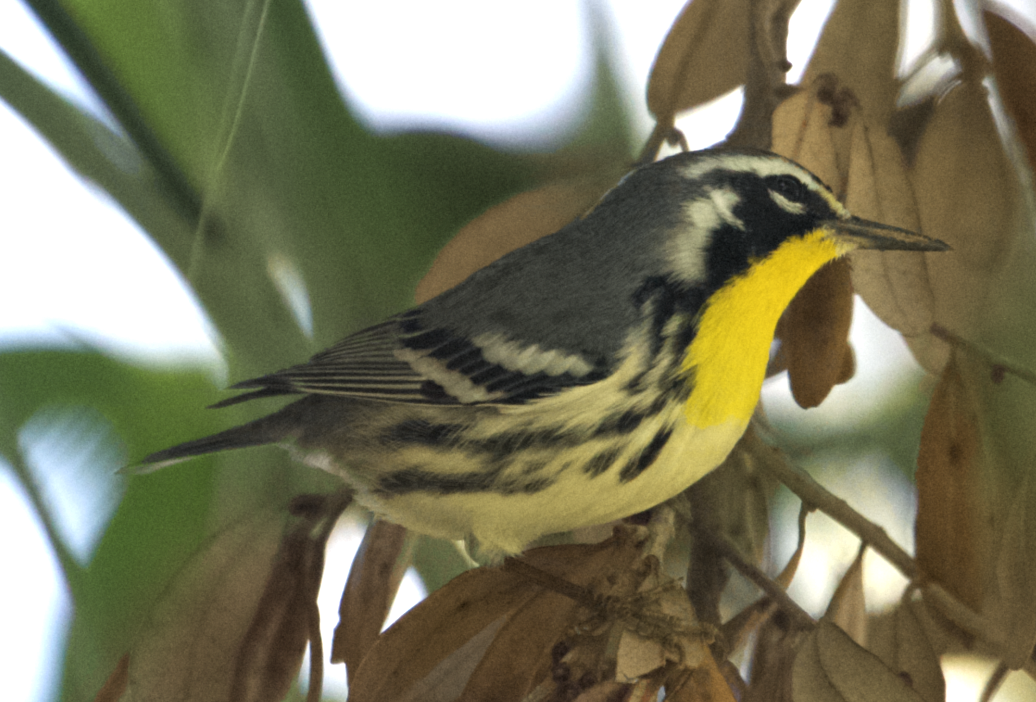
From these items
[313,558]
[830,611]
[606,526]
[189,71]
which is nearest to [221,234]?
[189,71]

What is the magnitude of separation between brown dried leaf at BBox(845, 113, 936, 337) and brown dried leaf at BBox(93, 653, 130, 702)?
441 millimetres

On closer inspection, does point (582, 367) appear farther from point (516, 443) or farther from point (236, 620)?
point (236, 620)

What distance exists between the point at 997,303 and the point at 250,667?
49cm

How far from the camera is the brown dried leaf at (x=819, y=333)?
523 mm

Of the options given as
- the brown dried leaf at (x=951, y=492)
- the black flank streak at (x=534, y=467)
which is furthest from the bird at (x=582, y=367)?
the brown dried leaf at (x=951, y=492)

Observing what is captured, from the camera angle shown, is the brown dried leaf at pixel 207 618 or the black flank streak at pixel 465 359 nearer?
the brown dried leaf at pixel 207 618

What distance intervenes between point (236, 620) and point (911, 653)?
370mm

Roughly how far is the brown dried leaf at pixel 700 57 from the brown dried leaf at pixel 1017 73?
15 centimetres

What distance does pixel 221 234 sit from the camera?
616mm

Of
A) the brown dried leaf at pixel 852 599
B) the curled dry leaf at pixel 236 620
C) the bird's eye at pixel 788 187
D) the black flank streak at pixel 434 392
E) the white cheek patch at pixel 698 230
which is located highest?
the bird's eye at pixel 788 187

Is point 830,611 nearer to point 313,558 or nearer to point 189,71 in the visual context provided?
point 313,558

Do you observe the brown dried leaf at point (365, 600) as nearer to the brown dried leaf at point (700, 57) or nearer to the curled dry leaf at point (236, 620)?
the curled dry leaf at point (236, 620)

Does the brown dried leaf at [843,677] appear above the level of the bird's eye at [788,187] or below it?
below

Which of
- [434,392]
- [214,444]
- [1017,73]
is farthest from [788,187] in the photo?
[214,444]
